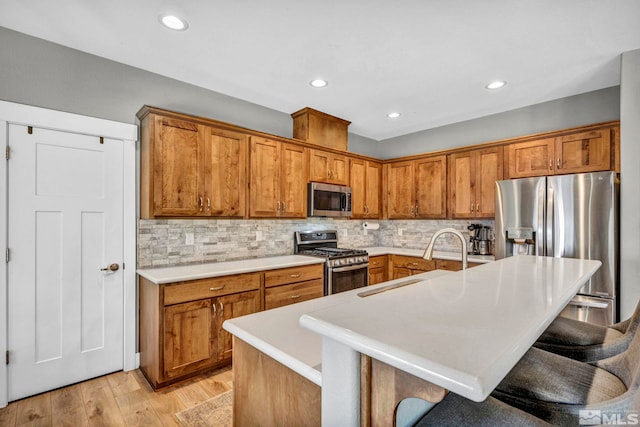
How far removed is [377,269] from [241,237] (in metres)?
1.89

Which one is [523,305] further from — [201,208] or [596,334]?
[201,208]

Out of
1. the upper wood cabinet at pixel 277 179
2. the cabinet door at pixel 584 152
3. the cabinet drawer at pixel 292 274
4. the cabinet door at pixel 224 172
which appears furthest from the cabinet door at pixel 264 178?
the cabinet door at pixel 584 152

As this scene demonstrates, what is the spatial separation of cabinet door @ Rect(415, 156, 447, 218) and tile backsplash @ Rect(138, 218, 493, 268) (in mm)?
349

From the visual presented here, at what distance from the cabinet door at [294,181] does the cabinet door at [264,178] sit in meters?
0.08

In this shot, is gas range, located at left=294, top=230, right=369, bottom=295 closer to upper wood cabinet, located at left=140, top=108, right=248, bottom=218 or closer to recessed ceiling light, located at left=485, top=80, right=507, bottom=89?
upper wood cabinet, located at left=140, top=108, right=248, bottom=218

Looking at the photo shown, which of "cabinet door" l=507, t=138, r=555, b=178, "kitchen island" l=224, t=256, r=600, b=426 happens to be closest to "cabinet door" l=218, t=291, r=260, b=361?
"kitchen island" l=224, t=256, r=600, b=426

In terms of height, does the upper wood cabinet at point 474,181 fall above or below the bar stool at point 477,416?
above

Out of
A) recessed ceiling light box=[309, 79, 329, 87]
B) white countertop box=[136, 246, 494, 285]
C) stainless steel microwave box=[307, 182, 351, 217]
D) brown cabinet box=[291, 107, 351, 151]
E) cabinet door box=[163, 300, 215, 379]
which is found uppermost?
recessed ceiling light box=[309, 79, 329, 87]

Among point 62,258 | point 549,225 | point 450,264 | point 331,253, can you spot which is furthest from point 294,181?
point 549,225

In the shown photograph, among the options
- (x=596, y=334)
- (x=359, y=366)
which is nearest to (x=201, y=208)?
(x=359, y=366)

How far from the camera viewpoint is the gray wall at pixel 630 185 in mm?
2518

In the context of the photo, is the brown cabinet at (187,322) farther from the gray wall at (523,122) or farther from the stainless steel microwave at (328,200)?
the gray wall at (523,122)

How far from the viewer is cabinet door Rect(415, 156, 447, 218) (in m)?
4.18

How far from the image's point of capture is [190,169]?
112 inches
